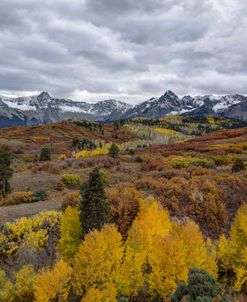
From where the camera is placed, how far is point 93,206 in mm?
25328

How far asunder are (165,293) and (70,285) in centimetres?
578

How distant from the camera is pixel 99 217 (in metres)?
25.6

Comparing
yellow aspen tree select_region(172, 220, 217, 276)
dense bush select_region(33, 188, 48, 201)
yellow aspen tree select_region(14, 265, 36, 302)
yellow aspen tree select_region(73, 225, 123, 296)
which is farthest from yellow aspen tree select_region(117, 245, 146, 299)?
dense bush select_region(33, 188, 48, 201)

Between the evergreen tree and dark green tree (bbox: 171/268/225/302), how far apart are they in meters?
7.81

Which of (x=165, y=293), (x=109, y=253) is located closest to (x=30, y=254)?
(x=109, y=253)

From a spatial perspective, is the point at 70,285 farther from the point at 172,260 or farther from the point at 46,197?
the point at 46,197

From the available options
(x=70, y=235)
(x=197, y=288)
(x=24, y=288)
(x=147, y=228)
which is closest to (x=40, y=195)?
(x=70, y=235)

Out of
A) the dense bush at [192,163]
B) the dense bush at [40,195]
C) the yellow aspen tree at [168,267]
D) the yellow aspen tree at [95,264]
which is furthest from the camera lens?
the dense bush at [192,163]

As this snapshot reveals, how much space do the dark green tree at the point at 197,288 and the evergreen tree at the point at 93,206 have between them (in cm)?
781

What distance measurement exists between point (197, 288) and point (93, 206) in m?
9.56

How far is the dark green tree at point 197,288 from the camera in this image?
18703 millimetres

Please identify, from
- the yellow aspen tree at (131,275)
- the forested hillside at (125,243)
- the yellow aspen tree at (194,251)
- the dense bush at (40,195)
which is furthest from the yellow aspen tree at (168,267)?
the dense bush at (40,195)

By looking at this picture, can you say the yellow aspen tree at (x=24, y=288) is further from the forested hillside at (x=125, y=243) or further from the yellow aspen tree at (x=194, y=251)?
the yellow aspen tree at (x=194, y=251)

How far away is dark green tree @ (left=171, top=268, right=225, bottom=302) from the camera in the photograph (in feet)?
61.4
